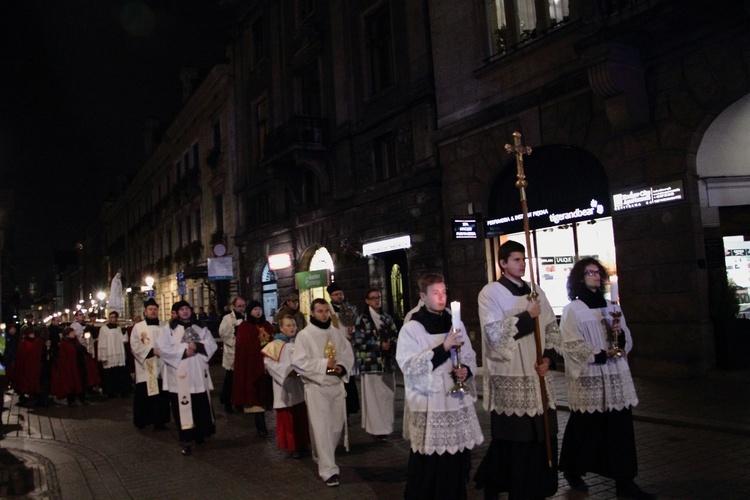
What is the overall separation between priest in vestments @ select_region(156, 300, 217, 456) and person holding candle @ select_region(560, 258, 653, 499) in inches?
197

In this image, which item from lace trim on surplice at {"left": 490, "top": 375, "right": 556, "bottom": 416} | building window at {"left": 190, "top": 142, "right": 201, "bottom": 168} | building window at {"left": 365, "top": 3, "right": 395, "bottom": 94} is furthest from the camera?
building window at {"left": 190, "top": 142, "right": 201, "bottom": 168}

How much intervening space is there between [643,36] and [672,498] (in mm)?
8517

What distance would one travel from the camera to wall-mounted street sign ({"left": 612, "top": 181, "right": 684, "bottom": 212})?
11.4 meters

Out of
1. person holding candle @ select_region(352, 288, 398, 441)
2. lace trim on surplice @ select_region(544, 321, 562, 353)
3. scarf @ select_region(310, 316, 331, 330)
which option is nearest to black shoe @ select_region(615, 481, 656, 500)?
lace trim on surplice @ select_region(544, 321, 562, 353)

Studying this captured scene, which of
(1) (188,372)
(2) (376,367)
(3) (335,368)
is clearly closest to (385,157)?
(2) (376,367)

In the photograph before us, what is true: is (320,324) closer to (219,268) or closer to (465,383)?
(465,383)

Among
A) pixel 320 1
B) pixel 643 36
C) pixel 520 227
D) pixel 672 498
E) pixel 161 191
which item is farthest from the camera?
pixel 161 191

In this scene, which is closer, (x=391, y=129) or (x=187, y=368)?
(x=187, y=368)

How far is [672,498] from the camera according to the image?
547 centimetres

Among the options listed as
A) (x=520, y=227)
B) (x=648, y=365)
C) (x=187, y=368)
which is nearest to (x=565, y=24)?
(x=520, y=227)

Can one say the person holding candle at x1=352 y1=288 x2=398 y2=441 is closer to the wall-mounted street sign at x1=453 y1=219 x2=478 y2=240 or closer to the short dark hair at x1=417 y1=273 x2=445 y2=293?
the short dark hair at x1=417 y1=273 x2=445 y2=293

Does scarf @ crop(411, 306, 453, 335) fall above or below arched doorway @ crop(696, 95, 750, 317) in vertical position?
below

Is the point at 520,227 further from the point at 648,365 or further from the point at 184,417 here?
the point at 184,417

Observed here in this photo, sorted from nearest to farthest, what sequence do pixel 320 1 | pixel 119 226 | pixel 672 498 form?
1. pixel 672 498
2. pixel 320 1
3. pixel 119 226
